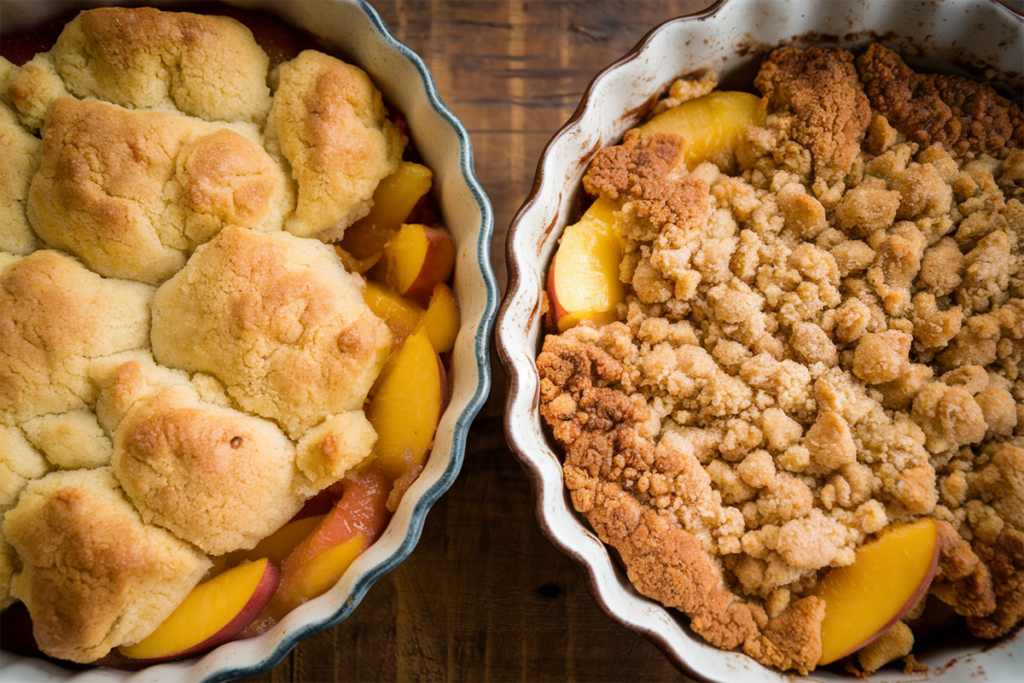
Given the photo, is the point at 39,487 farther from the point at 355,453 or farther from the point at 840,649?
the point at 840,649

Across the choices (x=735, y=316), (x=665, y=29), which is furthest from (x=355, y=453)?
(x=665, y=29)

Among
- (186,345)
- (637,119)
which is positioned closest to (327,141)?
(186,345)

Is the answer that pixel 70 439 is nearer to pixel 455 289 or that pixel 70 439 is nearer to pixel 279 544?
pixel 279 544

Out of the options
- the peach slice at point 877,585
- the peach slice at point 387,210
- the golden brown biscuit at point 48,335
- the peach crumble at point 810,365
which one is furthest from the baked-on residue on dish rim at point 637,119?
the golden brown biscuit at point 48,335

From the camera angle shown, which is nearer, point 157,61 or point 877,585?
point 877,585

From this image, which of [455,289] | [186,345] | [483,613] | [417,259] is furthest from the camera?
[483,613]

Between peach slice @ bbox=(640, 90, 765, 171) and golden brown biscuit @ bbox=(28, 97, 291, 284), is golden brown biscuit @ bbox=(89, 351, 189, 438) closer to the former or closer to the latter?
golden brown biscuit @ bbox=(28, 97, 291, 284)
